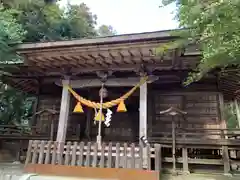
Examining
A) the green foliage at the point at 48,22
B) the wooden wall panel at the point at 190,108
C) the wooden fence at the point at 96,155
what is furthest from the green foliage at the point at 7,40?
the green foliage at the point at 48,22

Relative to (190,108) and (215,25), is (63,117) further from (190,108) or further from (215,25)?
(215,25)

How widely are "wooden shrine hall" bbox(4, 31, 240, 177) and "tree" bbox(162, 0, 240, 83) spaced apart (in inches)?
65.5

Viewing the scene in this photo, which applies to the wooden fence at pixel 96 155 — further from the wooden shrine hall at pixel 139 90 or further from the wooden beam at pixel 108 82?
the wooden beam at pixel 108 82

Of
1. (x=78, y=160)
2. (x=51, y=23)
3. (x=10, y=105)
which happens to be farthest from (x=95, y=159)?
(x=51, y=23)

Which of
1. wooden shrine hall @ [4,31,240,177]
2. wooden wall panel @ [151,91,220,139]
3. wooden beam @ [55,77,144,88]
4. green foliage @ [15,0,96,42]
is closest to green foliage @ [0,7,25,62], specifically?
wooden shrine hall @ [4,31,240,177]

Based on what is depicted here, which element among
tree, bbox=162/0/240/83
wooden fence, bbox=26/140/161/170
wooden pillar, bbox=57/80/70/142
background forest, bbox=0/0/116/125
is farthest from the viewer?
background forest, bbox=0/0/116/125

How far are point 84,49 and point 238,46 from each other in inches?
176

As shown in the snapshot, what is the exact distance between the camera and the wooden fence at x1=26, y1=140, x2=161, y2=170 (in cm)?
587

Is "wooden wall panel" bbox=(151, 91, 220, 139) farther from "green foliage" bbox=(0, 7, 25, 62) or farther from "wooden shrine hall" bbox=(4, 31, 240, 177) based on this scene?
"green foliage" bbox=(0, 7, 25, 62)

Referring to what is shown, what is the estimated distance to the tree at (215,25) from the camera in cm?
381

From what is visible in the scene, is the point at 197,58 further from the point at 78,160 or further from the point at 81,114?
the point at 81,114

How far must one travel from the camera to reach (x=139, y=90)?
873 centimetres

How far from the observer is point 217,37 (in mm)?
4156

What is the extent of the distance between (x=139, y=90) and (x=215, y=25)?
4.95 meters
